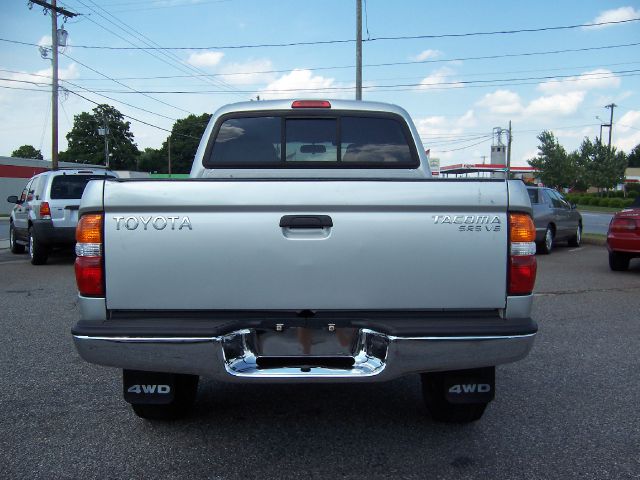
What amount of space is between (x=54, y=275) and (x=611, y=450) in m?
9.60

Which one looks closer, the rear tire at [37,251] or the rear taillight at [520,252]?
the rear taillight at [520,252]

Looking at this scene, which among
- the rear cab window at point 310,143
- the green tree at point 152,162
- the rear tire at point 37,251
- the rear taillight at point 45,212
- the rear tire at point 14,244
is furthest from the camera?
the green tree at point 152,162

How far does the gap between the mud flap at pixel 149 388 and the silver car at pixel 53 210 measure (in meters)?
8.70

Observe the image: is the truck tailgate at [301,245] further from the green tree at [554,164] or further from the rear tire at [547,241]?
the green tree at [554,164]

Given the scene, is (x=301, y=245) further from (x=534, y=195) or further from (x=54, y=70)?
(x=54, y=70)

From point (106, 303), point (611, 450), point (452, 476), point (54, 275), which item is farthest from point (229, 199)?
point (54, 275)

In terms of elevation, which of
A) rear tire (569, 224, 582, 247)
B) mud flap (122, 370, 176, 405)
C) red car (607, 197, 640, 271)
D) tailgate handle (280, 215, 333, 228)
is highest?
tailgate handle (280, 215, 333, 228)

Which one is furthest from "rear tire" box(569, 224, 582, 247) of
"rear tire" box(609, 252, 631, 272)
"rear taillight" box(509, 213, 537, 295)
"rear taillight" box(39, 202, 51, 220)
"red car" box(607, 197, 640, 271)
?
"rear taillight" box(509, 213, 537, 295)

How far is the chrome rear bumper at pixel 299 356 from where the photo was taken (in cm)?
283

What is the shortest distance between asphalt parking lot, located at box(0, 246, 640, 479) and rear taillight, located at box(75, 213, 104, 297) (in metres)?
1.00

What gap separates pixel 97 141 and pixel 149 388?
9605 cm

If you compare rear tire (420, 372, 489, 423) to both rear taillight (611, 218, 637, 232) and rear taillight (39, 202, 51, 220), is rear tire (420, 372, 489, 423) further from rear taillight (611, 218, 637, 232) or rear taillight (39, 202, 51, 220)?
rear taillight (39, 202, 51, 220)

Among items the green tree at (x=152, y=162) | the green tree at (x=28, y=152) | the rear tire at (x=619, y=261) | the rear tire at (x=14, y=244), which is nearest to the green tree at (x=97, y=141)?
the green tree at (x=152, y=162)

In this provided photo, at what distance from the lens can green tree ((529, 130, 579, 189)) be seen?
6306cm
